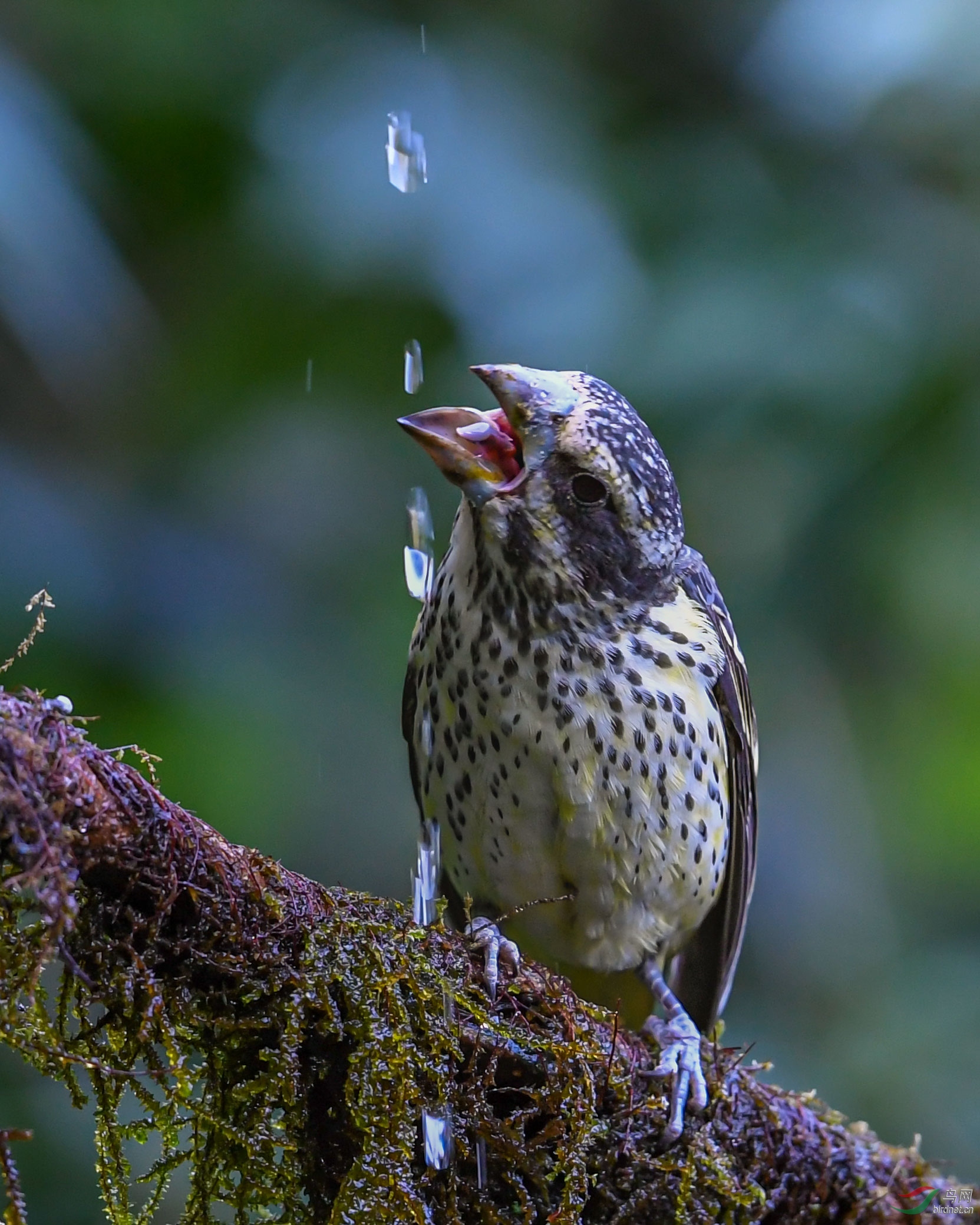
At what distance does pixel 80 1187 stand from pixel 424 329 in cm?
242

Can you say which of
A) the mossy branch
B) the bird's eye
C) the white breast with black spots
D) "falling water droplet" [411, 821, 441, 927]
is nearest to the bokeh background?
"falling water droplet" [411, 821, 441, 927]

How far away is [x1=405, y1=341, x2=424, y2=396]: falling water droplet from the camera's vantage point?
3.49 meters

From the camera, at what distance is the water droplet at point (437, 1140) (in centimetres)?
166

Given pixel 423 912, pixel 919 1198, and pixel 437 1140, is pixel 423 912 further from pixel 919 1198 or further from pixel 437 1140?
pixel 919 1198

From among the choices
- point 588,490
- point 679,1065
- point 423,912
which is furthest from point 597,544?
point 679,1065

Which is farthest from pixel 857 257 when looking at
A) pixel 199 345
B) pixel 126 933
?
pixel 126 933

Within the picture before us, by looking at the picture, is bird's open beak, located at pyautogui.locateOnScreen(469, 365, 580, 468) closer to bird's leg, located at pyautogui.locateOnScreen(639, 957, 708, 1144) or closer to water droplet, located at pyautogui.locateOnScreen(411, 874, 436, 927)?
water droplet, located at pyautogui.locateOnScreen(411, 874, 436, 927)

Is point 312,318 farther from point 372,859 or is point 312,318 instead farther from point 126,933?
point 126,933

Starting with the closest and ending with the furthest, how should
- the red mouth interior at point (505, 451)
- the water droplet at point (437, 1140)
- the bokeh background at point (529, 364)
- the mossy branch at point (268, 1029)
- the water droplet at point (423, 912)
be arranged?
the mossy branch at point (268, 1029) < the water droplet at point (437, 1140) < the water droplet at point (423, 912) < the red mouth interior at point (505, 451) < the bokeh background at point (529, 364)

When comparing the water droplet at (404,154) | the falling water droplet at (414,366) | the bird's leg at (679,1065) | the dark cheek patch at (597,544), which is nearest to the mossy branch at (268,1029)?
the bird's leg at (679,1065)

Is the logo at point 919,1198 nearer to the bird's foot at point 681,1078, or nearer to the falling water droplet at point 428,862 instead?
the bird's foot at point 681,1078

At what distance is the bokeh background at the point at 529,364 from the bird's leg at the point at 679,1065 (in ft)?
4.47

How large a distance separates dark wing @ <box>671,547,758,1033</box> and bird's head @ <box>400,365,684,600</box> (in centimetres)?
29

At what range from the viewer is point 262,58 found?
3.79m
